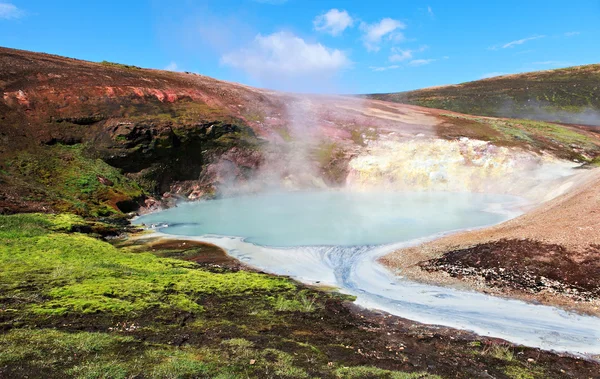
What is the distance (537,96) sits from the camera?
4090 inches

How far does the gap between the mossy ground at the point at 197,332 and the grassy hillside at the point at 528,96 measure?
283 ft

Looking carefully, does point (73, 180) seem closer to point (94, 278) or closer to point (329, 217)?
point (329, 217)

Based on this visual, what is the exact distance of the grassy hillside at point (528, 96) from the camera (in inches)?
3580

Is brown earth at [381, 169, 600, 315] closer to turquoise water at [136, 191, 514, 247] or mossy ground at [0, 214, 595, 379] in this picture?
turquoise water at [136, 191, 514, 247]

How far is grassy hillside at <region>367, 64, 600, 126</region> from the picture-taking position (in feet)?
298

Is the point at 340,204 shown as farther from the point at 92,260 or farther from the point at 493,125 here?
the point at 493,125

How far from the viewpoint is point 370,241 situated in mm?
25359

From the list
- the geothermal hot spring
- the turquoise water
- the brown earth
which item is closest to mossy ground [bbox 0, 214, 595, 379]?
the geothermal hot spring

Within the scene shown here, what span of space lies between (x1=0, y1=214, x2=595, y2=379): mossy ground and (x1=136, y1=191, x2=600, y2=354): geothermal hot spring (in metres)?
1.80

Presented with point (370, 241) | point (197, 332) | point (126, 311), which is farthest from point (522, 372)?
point (370, 241)

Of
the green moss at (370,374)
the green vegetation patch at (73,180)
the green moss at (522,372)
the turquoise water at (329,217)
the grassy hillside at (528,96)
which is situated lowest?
the green moss at (522,372)

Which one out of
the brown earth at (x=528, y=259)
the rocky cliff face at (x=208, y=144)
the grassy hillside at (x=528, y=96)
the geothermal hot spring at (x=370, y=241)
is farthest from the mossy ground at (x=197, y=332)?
the grassy hillside at (x=528, y=96)

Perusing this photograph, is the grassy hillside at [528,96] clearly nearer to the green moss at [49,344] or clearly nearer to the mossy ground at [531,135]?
the mossy ground at [531,135]

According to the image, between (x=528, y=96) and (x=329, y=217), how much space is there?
9529 cm
